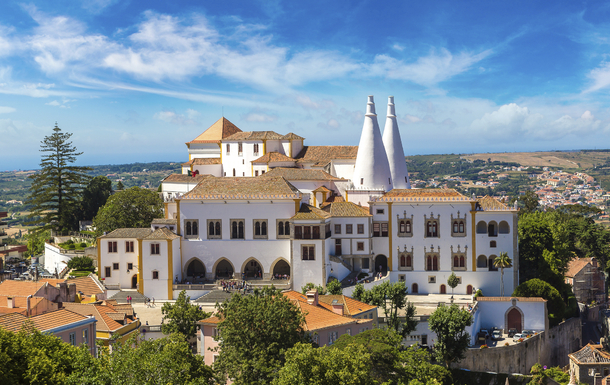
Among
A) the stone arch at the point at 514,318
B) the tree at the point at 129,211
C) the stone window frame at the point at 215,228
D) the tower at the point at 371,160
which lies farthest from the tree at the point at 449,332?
the tree at the point at 129,211

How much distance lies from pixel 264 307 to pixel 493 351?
17.6 m

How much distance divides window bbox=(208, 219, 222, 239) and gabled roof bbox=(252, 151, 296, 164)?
45.3 feet

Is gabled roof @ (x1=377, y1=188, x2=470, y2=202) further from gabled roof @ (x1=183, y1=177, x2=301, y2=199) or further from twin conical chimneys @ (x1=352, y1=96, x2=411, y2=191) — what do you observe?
gabled roof @ (x1=183, y1=177, x2=301, y2=199)

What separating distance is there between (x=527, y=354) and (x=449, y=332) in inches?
316

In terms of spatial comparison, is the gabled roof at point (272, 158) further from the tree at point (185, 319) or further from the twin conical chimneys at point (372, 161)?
the tree at point (185, 319)

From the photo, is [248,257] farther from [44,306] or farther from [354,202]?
[44,306]

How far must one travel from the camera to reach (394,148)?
55.1m

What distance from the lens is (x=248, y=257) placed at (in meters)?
47.9

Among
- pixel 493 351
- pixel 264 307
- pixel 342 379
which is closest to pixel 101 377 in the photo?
pixel 342 379

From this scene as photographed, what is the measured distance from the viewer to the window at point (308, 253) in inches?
1811

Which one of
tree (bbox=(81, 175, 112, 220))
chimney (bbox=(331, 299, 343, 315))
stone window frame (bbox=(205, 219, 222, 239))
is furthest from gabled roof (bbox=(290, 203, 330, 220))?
tree (bbox=(81, 175, 112, 220))

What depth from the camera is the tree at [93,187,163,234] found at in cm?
5562

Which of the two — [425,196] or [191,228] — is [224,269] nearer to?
[191,228]

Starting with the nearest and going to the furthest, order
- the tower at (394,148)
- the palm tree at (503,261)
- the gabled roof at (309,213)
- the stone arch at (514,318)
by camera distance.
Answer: the stone arch at (514,318) → the gabled roof at (309,213) → the palm tree at (503,261) → the tower at (394,148)
